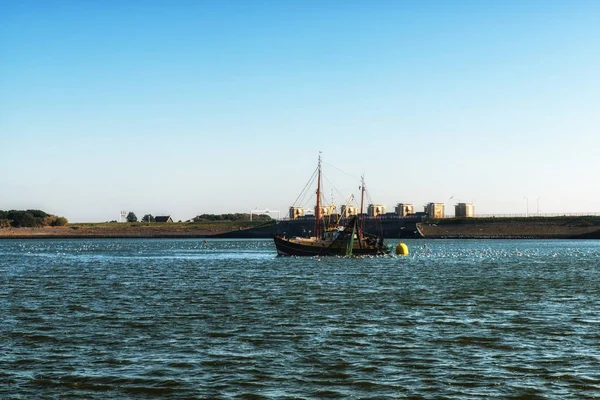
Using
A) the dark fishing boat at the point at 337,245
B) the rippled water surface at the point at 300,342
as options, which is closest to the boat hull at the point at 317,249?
the dark fishing boat at the point at 337,245

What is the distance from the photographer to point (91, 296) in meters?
43.2

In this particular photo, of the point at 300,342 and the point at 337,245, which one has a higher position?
the point at 337,245

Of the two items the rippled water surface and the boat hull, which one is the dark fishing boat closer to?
the boat hull

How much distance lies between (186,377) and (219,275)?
43076mm

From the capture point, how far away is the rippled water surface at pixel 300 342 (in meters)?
19.6

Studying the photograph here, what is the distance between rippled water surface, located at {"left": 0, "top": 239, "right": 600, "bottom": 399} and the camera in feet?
64.4

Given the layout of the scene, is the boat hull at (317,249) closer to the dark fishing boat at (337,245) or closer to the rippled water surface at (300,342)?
the dark fishing boat at (337,245)

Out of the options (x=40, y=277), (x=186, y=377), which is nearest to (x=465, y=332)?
(x=186, y=377)

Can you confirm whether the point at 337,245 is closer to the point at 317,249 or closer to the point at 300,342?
the point at 317,249

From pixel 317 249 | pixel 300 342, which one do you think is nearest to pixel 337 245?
pixel 317 249

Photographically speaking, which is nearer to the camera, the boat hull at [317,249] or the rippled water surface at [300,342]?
the rippled water surface at [300,342]

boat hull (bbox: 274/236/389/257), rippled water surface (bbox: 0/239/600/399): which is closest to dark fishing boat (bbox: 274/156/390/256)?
boat hull (bbox: 274/236/389/257)

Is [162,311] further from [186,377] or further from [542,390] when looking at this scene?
[542,390]

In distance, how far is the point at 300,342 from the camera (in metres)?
26.1
